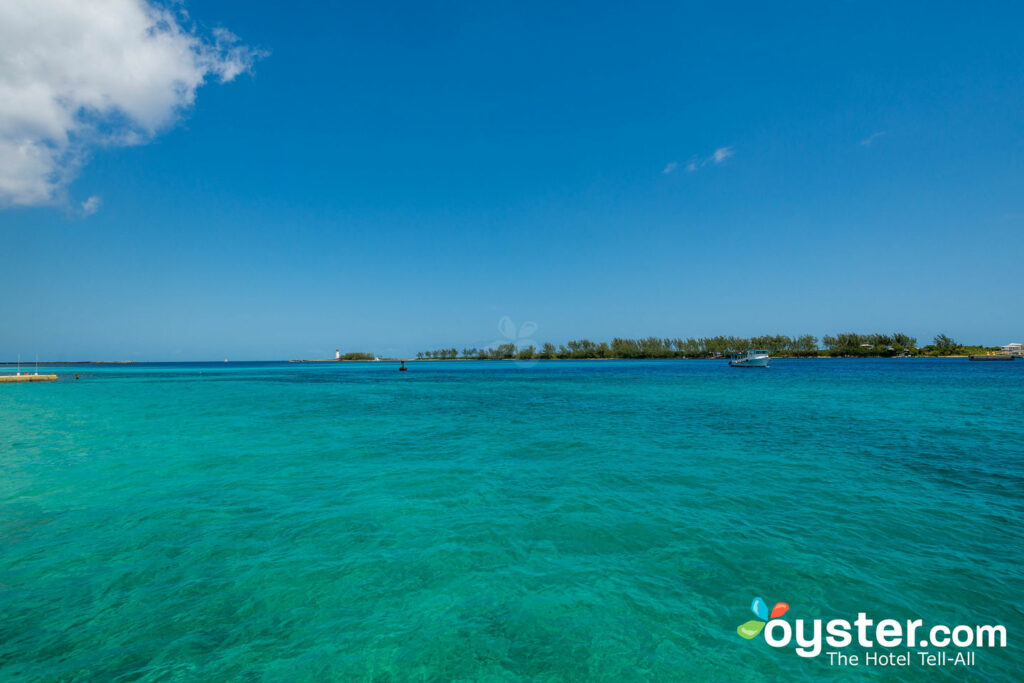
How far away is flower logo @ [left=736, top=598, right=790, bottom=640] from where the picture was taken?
573 centimetres

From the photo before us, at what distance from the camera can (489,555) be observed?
8.09 meters

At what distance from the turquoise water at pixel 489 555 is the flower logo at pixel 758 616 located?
0.13 meters

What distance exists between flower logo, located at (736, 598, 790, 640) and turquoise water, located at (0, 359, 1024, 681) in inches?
5.0

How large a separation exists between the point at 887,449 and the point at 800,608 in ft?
50.1

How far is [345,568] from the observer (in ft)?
24.7

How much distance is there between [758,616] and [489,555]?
14.6ft

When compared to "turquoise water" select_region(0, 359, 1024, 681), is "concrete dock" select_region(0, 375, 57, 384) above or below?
above

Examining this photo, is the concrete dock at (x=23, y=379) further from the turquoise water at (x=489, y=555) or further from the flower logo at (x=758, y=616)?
the flower logo at (x=758, y=616)

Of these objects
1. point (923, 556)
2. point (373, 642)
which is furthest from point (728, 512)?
point (373, 642)

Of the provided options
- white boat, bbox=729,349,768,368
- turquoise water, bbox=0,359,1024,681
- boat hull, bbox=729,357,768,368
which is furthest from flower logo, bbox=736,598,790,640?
boat hull, bbox=729,357,768,368

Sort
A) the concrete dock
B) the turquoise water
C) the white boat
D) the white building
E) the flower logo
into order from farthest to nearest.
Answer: the white building < the white boat < the concrete dock < the flower logo < the turquoise water

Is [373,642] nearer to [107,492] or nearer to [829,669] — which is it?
[829,669]

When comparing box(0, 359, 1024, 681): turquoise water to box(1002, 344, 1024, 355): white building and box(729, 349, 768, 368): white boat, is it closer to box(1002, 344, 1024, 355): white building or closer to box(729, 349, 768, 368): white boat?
box(729, 349, 768, 368): white boat

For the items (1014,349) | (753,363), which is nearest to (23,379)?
(753,363)
